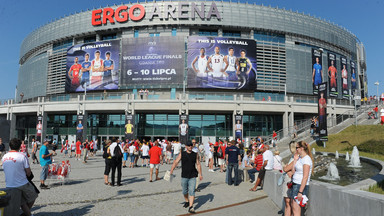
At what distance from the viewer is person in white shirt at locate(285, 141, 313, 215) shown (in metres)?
4.42

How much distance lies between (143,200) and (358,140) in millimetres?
18758

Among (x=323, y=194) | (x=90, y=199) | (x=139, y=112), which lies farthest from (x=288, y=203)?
(x=139, y=112)

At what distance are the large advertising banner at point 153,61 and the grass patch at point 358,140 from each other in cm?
2210

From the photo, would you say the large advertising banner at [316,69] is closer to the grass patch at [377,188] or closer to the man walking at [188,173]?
the grass patch at [377,188]

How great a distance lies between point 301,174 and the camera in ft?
15.1

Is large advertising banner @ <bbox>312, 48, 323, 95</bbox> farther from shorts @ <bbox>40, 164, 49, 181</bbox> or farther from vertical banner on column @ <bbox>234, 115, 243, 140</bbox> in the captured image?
shorts @ <bbox>40, 164, 49, 181</bbox>

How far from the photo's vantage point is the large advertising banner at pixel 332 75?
4334 cm

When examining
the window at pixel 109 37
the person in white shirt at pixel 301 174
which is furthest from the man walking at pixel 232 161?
the window at pixel 109 37

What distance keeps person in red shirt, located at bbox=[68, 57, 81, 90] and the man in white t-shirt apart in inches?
1529

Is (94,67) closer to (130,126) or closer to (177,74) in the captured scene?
→ (177,74)

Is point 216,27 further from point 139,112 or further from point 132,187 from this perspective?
point 132,187

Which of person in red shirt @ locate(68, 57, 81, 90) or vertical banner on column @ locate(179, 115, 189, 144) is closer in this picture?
vertical banner on column @ locate(179, 115, 189, 144)

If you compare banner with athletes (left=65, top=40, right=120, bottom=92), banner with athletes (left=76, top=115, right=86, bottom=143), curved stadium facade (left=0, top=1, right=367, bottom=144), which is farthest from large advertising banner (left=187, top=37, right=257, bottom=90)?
banner with athletes (left=76, top=115, right=86, bottom=143)

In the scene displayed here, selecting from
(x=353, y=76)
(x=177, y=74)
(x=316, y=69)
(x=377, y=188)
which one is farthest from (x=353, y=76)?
(x=377, y=188)
